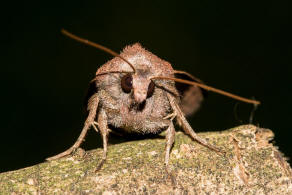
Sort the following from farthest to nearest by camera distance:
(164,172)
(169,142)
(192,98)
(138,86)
Result: (192,98) → (138,86) → (169,142) → (164,172)

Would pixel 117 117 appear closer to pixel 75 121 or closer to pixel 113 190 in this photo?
pixel 113 190

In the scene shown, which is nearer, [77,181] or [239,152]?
[77,181]

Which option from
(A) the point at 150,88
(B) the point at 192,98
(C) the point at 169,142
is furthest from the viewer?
(B) the point at 192,98

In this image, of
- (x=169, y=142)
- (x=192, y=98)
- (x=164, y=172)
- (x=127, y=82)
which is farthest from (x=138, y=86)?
(x=192, y=98)

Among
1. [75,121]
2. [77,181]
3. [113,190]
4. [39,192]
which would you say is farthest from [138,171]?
[75,121]

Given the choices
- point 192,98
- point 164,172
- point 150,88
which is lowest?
point 164,172

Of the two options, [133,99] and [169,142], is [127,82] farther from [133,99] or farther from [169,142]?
[169,142]

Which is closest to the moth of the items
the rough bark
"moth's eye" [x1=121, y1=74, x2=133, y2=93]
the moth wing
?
"moth's eye" [x1=121, y1=74, x2=133, y2=93]

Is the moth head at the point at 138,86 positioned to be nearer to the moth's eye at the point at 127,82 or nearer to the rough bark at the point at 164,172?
the moth's eye at the point at 127,82

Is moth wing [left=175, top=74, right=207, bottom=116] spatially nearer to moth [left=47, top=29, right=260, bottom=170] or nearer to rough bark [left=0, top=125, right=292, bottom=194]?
moth [left=47, top=29, right=260, bottom=170]
